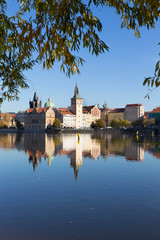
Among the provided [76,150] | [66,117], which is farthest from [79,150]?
[66,117]

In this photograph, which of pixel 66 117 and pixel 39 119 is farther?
pixel 66 117

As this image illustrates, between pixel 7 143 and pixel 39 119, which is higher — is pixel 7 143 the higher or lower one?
the lower one

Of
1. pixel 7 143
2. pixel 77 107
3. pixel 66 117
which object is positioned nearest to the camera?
pixel 7 143

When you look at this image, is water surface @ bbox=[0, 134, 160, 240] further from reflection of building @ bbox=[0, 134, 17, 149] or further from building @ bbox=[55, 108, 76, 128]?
building @ bbox=[55, 108, 76, 128]

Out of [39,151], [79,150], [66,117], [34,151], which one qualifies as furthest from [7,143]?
[66,117]

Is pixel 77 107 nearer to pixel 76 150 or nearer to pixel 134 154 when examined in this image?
pixel 76 150

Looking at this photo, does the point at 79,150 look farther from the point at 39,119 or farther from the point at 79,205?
the point at 39,119

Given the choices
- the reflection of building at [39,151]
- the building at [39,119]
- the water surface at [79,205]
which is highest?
the building at [39,119]

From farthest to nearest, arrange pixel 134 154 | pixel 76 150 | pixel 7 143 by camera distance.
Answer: pixel 7 143
pixel 76 150
pixel 134 154

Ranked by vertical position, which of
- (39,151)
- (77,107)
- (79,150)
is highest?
(77,107)

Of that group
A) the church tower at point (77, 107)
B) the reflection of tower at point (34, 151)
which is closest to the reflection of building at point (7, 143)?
the reflection of tower at point (34, 151)

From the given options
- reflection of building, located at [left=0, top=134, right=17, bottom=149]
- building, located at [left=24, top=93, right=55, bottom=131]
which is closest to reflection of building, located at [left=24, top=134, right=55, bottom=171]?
reflection of building, located at [left=0, top=134, right=17, bottom=149]

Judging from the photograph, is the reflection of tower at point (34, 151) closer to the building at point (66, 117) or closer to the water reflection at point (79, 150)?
the water reflection at point (79, 150)

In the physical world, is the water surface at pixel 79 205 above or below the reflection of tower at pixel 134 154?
below
